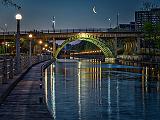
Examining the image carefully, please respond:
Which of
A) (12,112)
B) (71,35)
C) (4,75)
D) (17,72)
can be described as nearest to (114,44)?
(71,35)

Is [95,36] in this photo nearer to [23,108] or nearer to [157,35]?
[157,35]

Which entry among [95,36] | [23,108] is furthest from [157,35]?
[23,108]

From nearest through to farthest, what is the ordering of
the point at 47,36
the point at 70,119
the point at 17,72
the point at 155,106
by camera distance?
the point at 70,119 → the point at 155,106 → the point at 17,72 → the point at 47,36

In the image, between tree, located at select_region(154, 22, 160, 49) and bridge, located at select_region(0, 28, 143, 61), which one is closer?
tree, located at select_region(154, 22, 160, 49)

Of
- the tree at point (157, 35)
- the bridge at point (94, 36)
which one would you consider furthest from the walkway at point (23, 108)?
the bridge at point (94, 36)

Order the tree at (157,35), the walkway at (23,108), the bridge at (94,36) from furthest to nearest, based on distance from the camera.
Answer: the bridge at (94,36)
the tree at (157,35)
the walkway at (23,108)

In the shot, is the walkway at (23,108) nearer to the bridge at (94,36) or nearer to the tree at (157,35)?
the tree at (157,35)

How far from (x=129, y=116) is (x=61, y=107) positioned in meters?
3.32

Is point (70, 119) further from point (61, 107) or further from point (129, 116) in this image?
point (61, 107)

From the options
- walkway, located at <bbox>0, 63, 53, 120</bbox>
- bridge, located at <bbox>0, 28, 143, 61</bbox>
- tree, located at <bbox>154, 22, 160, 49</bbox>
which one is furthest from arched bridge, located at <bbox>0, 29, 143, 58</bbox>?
walkway, located at <bbox>0, 63, 53, 120</bbox>

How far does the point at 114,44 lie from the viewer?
138375mm

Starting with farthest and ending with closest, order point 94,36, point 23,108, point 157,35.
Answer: point 94,36, point 157,35, point 23,108

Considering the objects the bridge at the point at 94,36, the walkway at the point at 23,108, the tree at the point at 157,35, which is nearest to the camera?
the walkway at the point at 23,108

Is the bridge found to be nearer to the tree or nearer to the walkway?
the tree
